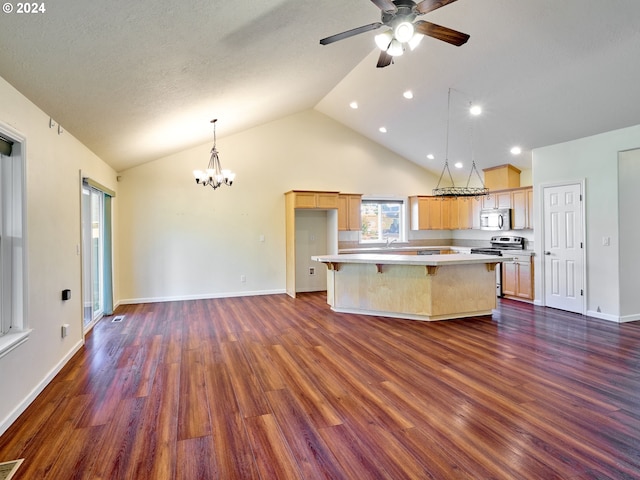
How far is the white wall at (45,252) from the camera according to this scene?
2530 mm

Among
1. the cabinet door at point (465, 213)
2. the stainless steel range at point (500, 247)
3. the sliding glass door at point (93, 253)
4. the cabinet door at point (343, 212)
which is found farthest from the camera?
the cabinet door at point (465, 213)

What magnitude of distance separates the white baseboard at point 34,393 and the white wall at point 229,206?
2.85 m

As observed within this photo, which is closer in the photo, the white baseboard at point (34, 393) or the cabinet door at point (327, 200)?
the white baseboard at point (34, 393)

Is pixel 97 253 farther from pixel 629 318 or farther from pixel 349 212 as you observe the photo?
pixel 629 318

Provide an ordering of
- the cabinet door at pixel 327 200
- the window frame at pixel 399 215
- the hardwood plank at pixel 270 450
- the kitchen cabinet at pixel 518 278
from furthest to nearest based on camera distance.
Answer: the window frame at pixel 399 215 → the cabinet door at pixel 327 200 → the kitchen cabinet at pixel 518 278 → the hardwood plank at pixel 270 450

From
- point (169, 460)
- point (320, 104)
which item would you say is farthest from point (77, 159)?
point (320, 104)

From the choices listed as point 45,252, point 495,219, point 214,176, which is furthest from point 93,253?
point 495,219

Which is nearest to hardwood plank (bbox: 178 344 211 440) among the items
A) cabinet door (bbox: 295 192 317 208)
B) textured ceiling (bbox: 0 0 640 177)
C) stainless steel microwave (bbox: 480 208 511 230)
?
textured ceiling (bbox: 0 0 640 177)

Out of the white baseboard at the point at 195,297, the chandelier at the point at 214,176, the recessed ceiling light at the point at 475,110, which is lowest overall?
the white baseboard at the point at 195,297

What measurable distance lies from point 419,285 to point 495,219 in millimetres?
2983

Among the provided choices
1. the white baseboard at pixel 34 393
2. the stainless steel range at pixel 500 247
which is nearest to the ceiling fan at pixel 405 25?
the white baseboard at pixel 34 393

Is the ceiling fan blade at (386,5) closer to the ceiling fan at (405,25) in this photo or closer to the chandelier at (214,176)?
the ceiling fan at (405,25)

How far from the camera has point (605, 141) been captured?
4.92 metres

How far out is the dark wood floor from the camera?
6.43ft
